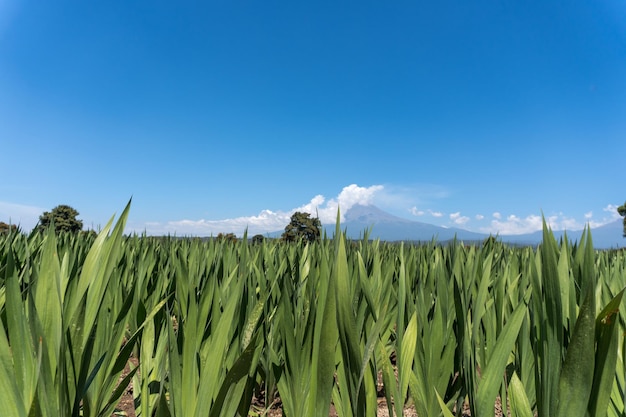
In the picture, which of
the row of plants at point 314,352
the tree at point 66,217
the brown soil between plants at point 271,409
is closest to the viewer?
the row of plants at point 314,352

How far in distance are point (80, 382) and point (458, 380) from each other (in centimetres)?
85

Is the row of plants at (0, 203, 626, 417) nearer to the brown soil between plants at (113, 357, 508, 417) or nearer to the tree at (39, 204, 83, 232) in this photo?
the brown soil between plants at (113, 357, 508, 417)

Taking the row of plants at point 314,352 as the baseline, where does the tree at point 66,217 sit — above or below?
above

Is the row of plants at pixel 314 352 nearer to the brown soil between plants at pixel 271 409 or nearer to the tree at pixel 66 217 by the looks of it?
the brown soil between plants at pixel 271 409

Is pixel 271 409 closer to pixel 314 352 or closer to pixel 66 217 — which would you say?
pixel 314 352

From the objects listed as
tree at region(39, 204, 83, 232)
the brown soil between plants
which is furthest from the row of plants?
tree at region(39, 204, 83, 232)

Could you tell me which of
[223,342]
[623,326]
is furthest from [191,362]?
[623,326]

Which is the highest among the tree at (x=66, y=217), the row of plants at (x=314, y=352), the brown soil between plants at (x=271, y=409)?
the tree at (x=66, y=217)

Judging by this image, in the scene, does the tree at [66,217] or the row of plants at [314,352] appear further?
the tree at [66,217]

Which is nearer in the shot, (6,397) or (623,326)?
(6,397)

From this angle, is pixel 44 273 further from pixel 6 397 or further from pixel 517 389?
pixel 517 389

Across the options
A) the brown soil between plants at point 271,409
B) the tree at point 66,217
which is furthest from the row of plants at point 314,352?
the tree at point 66,217

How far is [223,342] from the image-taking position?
0.61 metres

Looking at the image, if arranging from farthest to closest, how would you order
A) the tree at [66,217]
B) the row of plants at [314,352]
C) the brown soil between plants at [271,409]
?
the tree at [66,217]
the brown soil between plants at [271,409]
the row of plants at [314,352]
